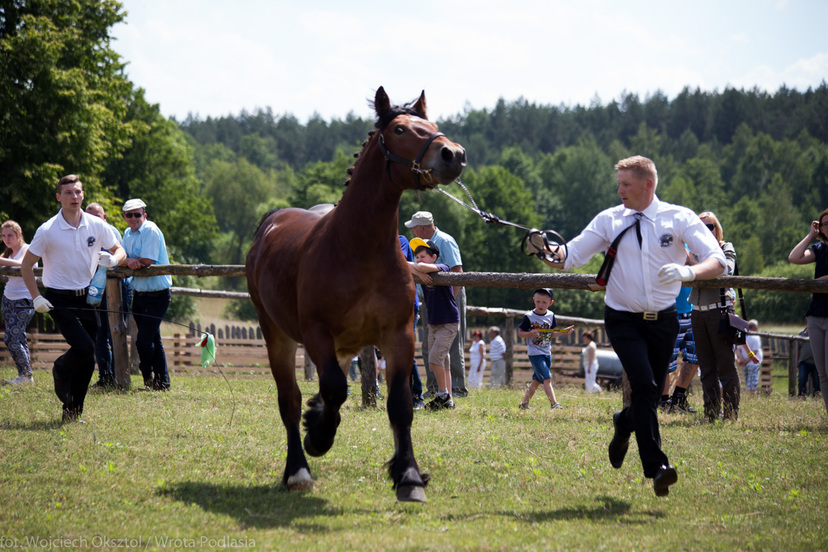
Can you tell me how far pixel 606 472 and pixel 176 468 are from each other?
128 inches

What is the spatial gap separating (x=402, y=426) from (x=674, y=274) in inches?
76.2

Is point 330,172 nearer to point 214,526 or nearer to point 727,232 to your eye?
point 727,232

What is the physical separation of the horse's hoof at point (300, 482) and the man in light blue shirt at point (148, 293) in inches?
209

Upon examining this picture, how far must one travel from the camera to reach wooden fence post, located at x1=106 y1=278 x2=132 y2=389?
10.3 m

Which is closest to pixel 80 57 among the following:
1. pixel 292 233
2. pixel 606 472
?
pixel 292 233

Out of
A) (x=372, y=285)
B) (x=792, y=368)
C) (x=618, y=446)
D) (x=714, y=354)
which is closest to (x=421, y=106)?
(x=372, y=285)

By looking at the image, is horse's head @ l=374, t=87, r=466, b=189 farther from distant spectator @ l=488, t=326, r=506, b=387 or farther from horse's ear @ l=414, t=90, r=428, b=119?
distant spectator @ l=488, t=326, r=506, b=387

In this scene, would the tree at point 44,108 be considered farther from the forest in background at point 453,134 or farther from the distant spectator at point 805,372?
the distant spectator at point 805,372

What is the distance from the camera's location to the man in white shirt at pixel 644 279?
495cm

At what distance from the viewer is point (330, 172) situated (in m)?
68.2

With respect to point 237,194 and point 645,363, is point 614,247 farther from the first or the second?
point 237,194

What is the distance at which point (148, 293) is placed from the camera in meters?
10.4

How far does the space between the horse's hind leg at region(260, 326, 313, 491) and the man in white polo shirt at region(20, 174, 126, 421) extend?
2.28m

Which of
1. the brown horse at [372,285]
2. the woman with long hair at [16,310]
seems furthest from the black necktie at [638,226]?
the woman with long hair at [16,310]
